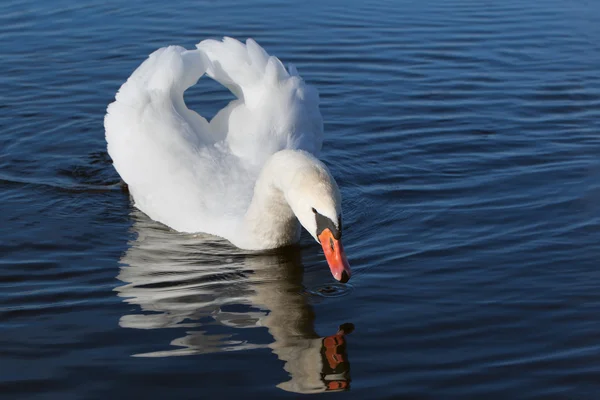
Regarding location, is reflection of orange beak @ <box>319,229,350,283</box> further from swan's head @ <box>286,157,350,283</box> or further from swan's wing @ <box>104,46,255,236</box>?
swan's wing @ <box>104,46,255,236</box>

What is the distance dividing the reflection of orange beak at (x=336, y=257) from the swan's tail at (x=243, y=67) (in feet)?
8.61

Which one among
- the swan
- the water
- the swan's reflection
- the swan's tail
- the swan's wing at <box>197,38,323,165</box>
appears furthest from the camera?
the swan's tail

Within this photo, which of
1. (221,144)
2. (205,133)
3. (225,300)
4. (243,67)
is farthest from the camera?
(243,67)

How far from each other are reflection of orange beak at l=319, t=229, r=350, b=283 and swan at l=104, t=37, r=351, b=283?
437 mm

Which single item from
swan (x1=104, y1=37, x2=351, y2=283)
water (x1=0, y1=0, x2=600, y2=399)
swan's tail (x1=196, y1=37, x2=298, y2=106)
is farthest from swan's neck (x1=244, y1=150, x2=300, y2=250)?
swan's tail (x1=196, y1=37, x2=298, y2=106)

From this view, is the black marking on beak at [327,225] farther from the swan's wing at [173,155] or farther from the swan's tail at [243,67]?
the swan's tail at [243,67]

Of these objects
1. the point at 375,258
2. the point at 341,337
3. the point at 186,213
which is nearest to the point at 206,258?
the point at 186,213

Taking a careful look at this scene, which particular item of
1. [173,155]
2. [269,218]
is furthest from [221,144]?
[269,218]

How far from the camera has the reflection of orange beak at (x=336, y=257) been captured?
655 centimetres

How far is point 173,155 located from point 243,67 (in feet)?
3.70

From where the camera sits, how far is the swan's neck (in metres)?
7.48

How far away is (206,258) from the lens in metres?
7.61

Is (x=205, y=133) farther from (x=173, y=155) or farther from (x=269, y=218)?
(x=269, y=218)

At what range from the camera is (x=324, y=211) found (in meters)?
6.52
